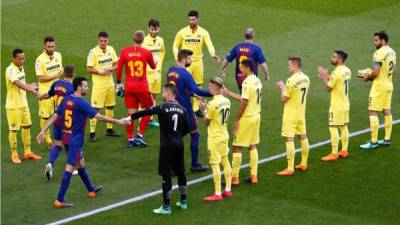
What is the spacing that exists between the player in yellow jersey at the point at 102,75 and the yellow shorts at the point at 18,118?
180cm

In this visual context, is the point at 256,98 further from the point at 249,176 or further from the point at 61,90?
the point at 61,90

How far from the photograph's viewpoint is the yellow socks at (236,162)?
18859 mm

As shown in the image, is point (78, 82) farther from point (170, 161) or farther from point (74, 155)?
point (170, 161)

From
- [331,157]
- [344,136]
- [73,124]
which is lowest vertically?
[331,157]

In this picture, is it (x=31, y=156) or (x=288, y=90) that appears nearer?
(x=288, y=90)

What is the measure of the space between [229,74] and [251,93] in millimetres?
8063

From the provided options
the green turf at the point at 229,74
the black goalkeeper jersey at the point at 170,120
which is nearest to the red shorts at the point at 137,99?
the green turf at the point at 229,74

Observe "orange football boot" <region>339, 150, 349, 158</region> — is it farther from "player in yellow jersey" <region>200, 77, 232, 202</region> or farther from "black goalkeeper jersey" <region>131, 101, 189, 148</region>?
"black goalkeeper jersey" <region>131, 101, 189, 148</region>

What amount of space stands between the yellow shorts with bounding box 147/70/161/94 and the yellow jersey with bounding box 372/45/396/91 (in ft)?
18.0

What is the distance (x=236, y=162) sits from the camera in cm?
1892

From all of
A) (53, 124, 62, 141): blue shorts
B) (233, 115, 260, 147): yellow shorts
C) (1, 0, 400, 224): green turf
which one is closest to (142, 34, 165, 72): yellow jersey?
(1, 0, 400, 224): green turf

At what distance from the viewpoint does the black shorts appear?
17.6 metres

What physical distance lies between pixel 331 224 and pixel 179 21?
593 inches

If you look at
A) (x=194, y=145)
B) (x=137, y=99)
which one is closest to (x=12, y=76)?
(x=137, y=99)
